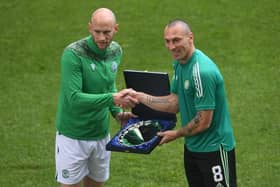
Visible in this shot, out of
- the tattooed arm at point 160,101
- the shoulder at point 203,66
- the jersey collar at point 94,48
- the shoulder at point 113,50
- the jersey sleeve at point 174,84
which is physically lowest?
the tattooed arm at point 160,101

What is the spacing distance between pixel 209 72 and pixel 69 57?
1.39m

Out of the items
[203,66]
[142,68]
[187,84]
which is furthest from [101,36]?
[142,68]

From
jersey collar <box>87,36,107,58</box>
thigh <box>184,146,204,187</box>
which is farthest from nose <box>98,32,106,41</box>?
thigh <box>184,146,204,187</box>

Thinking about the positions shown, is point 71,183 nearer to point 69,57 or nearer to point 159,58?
point 69,57

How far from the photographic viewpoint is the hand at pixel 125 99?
6542mm

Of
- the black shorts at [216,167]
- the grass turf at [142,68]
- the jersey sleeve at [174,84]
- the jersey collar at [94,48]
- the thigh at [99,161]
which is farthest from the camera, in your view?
the grass turf at [142,68]

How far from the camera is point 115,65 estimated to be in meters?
6.92

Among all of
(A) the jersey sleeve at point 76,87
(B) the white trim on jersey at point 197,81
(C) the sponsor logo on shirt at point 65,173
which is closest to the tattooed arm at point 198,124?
(B) the white trim on jersey at point 197,81

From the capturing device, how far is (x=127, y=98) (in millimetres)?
6586

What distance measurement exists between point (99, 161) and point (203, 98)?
1638 millimetres

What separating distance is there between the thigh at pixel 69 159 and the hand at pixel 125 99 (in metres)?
0.66

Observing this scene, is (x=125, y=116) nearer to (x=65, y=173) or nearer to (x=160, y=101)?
(x=160, y=101)

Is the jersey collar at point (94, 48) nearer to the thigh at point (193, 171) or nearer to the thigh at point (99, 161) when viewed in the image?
the thigh at point (99, 161)

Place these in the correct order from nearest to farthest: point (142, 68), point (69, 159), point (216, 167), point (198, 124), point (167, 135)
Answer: point (198, 124) < point (216, 167) < point (167, 135) < point (69, 159) < point (142, 68)
